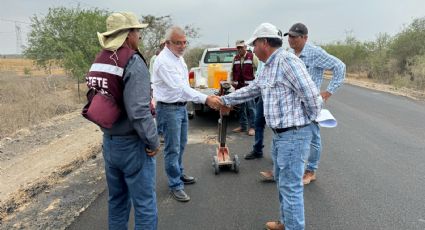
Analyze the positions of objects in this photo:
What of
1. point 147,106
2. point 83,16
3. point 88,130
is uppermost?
point 83,16

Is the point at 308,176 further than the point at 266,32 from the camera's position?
Yes

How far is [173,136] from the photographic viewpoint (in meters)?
4.49

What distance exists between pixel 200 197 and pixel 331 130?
480cm

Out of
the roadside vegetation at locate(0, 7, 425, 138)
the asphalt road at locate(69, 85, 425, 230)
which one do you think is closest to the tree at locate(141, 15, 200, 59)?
the roadside vegetation at locate(0, 7, 425, 138)

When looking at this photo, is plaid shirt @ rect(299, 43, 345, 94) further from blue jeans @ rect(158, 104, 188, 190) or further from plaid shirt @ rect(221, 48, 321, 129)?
blue jeans @ rect(158, 104, 188, 190)

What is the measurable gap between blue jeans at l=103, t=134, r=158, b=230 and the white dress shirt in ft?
4.61

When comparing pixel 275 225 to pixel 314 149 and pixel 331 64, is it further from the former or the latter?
pixel 331 64

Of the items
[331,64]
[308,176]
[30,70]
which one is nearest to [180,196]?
[308,176]

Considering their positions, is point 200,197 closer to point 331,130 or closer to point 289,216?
point 289,216

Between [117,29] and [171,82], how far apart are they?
1.55m

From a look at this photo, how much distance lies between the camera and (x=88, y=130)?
855 centimetres

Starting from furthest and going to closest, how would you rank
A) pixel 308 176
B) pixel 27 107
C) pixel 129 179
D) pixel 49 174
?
pixel 27 107 → pixel 49 174 → pixel 308 176 → pixel 129 179

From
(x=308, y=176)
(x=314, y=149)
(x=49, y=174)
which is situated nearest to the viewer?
(x=314, y=149)

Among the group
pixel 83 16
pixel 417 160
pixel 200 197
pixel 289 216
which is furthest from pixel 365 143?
pixel 83 16
